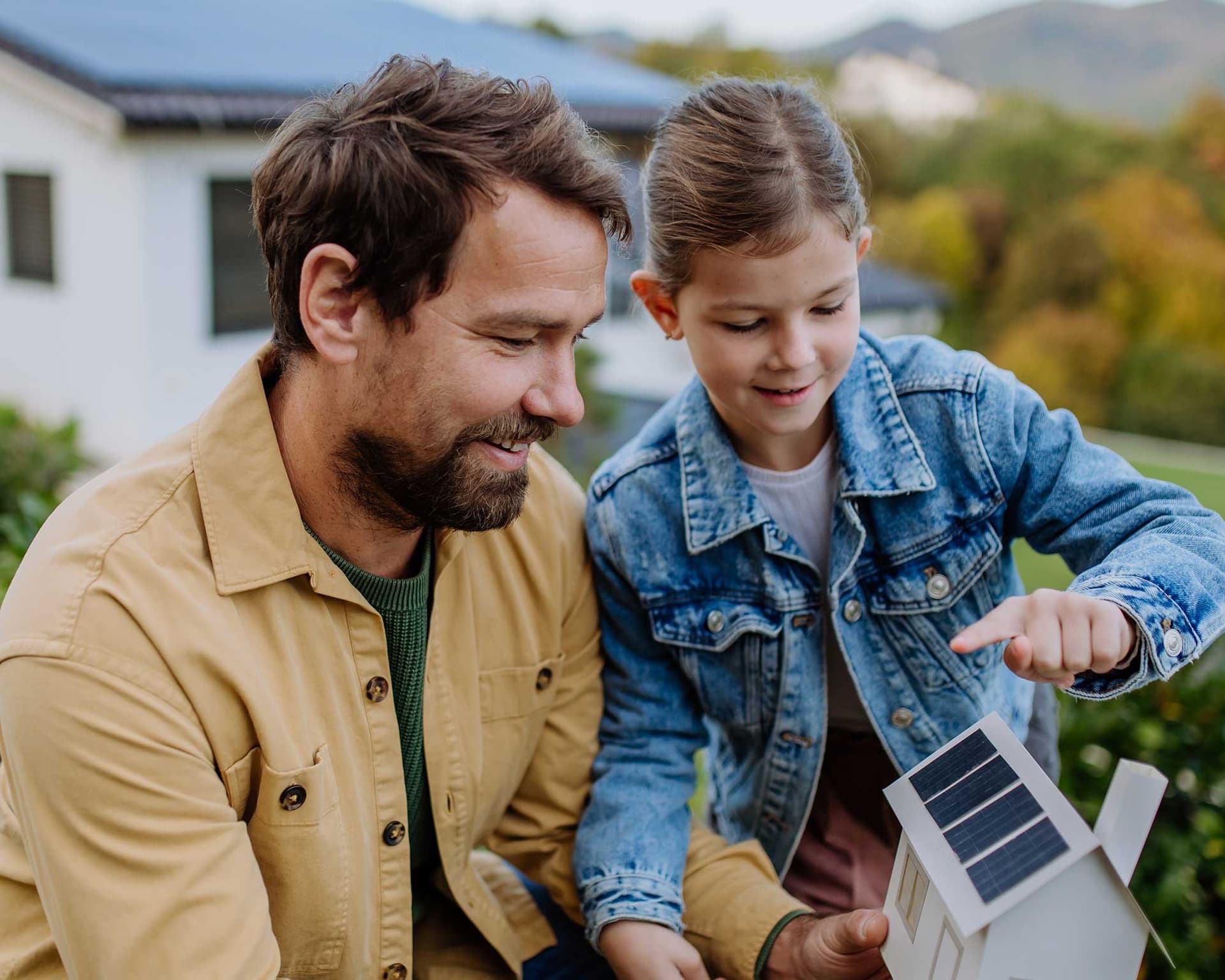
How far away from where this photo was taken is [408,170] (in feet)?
5.83

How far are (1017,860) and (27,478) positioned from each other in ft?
13.9

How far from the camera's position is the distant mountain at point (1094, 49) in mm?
32031

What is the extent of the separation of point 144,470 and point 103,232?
9.52m

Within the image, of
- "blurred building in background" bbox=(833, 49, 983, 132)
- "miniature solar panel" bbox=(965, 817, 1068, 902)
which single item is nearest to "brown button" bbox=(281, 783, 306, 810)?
"miniature solar panel" bbox=(965, 817, 1068, 902)

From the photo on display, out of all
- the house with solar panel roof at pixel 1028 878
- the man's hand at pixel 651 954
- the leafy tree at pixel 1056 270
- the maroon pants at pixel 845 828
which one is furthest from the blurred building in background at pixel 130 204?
the leafy tree at pixel 1056 270

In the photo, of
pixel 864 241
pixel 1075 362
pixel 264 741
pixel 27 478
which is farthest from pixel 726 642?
pixel 1075 362

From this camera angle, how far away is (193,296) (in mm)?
10461

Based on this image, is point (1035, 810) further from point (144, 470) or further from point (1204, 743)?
point (1204, 743)

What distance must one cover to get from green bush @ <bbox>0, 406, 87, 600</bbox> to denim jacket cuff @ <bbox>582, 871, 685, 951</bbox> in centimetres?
136

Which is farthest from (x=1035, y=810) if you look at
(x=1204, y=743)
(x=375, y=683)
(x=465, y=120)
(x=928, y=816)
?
(x=1204, y=743)

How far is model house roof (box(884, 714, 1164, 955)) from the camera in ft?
4.82

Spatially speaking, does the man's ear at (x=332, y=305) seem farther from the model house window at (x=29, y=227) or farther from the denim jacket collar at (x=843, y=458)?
the model house window at (x=29, y=227)

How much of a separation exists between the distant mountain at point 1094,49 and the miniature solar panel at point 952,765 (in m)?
32.9

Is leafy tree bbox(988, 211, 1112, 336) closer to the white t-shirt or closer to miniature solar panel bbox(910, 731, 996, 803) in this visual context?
the white t-shirt
